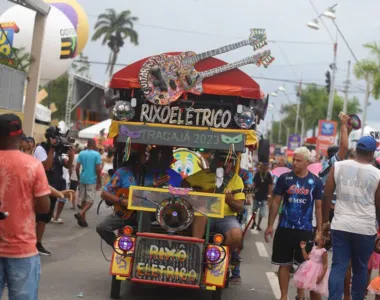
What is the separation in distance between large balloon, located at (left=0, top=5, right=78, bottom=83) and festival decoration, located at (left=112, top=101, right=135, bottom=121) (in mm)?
12030

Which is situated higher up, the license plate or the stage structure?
the stage structure

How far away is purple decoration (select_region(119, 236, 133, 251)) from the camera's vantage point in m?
8.03

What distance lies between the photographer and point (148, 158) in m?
9.49

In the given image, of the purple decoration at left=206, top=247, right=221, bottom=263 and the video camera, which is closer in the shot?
the purple decoration at left=206, top=247, right=221, bottom=263

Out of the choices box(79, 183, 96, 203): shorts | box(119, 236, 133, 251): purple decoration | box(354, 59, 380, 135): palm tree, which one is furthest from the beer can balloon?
box(354, 59, 380, 135): palm tree

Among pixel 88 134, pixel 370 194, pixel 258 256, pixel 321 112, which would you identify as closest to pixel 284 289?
pixel 370 194

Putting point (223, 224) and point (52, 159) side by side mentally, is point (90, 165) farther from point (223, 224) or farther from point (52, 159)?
point (223, 224)

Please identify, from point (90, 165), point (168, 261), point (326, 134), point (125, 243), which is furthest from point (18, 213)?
point (326, 134)

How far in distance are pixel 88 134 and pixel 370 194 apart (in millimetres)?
30787

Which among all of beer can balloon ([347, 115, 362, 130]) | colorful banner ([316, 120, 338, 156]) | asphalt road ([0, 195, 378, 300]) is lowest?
asphalt road ([0, 195, 378, 300])

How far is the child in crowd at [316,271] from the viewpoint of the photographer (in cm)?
812

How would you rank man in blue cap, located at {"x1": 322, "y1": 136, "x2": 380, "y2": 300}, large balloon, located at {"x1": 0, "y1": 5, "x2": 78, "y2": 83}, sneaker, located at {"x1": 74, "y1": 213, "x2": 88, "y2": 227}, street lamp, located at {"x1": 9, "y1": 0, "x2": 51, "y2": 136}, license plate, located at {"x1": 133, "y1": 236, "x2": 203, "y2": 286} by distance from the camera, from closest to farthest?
man in blue cap, located at {"x1": 322, "y1": 136, "x2": 380, "y2": 300}, license plate, located at {"x1": 133, "y1": 236, "x2": 203, "y2": 286}, sneaker, located at {"x1": 74, "y1": 213, "x2": 88, "y2": 227}, street lamp, located at {"x1": 9, "y1": 0, "x2": 51, "y2": 136}, large balloon, located at {"x1": 0, "y1": 5, "x2": 78, "y2": 83}

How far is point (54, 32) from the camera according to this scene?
22203 millimetres

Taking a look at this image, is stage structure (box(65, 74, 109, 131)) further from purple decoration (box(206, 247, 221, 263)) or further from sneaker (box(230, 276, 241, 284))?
purple decoration (box(206, 247, 221, 263))
